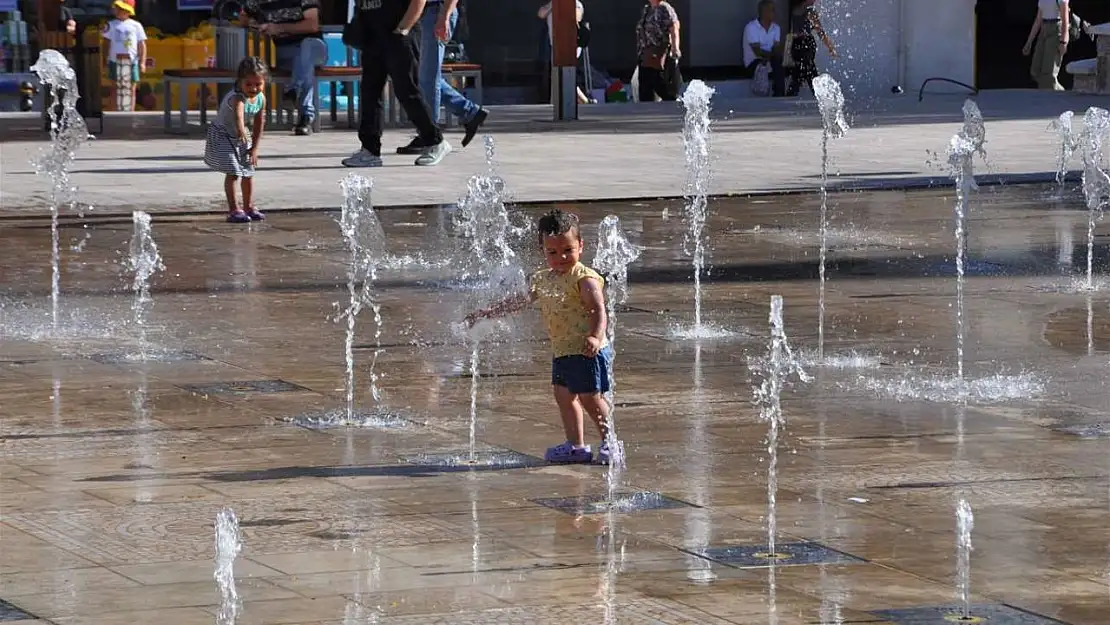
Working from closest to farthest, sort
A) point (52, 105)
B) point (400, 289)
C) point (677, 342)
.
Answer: point (677, 342) → point (400, 289) → point (52, 105)

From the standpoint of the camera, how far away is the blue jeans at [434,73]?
20.2 meters

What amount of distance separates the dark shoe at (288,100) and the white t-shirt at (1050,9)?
38.4 ft

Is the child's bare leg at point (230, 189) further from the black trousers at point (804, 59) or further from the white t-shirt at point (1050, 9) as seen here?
the white t-shirt at point (1050, 9)

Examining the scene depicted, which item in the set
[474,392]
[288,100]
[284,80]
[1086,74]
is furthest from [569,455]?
[1086,74]

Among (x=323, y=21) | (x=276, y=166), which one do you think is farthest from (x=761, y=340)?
(x=323, y=21)

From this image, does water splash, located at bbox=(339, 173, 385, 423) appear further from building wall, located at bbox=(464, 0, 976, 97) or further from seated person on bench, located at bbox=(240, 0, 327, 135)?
building wall, located at bbox=(464, 0, 976, 97)

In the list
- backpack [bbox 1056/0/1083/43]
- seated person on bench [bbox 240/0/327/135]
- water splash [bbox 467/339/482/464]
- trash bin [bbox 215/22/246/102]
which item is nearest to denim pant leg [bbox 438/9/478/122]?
seated person on bench [bbox 240/0/327/135]

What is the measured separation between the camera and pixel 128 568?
20.9 ft

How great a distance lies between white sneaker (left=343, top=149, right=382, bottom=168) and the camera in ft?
63.5

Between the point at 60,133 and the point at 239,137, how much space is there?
6233mm

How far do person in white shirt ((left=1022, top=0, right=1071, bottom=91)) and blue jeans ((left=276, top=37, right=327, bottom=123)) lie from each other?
12.0 metres

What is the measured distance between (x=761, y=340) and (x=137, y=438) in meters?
3.68

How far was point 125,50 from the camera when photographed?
2641cm

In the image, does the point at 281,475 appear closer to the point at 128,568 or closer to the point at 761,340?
the point at 128,568
